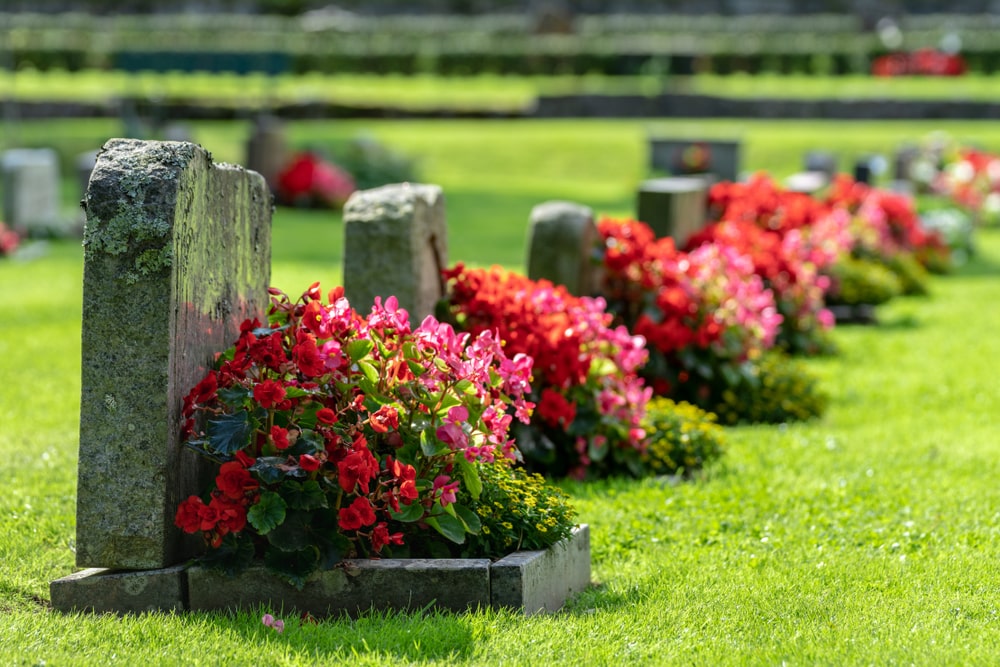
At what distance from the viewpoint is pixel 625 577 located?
4633 mm

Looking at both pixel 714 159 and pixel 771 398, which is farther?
pixel 714 159

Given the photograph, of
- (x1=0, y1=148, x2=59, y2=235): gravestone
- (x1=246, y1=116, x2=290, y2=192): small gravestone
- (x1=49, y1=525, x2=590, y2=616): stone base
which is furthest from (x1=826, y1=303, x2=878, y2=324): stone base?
(x1=246, y1=116, x2=290, y2=192): small gravestone

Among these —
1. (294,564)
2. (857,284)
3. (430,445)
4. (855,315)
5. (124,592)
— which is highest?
(430,445)

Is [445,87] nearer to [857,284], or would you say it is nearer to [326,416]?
[857,284]

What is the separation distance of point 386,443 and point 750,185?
26.2ft

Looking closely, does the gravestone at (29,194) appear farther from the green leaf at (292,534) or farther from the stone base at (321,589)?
the green leaf at (292,534)

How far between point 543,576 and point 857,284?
7.81m

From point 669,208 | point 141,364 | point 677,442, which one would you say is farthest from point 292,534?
point 669,208

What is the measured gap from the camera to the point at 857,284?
11.4 meters

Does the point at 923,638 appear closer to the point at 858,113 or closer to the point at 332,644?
the point at 332,644

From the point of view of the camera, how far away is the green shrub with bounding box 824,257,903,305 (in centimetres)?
1116

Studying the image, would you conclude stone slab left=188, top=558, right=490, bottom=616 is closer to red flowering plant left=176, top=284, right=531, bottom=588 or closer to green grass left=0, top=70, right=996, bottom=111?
red flowering plant left=176, top=284, right=531, bottom=588

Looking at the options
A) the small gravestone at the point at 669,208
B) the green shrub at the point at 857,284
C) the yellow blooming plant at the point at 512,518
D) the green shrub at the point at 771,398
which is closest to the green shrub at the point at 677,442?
the green shrub at the point at 771,398

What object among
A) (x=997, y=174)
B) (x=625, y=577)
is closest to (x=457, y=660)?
(x=625, y=577)
